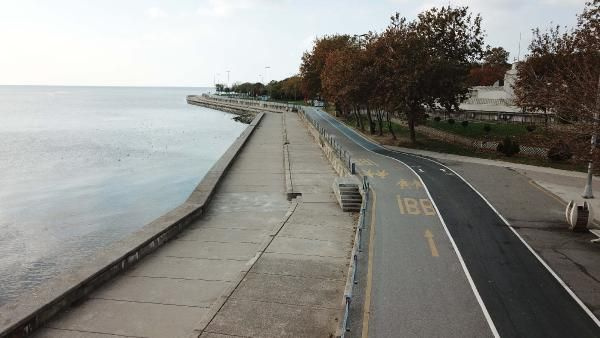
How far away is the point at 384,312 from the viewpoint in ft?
38.7

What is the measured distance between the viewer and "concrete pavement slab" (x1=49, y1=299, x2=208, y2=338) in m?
11.6

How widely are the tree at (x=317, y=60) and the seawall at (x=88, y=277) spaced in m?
56.1

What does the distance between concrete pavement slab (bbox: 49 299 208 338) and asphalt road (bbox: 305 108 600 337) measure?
4534 millimetres

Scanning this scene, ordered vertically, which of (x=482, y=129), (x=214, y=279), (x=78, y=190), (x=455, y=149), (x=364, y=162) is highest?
(x=482, y=129)

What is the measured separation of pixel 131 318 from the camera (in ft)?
40.0

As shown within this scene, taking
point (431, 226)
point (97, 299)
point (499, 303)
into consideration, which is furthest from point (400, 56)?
point (97, 299)

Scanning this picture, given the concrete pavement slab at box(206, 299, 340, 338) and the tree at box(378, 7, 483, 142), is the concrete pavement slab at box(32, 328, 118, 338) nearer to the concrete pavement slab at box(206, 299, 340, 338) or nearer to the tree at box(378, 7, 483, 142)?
the concrete pavement slab at box(206, 299, 340, 338)

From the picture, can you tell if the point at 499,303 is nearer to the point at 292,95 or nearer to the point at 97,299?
the point at 97,299

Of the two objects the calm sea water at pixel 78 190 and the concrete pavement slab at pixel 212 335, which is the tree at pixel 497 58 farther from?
the concrete pavement slab at pixel 212 335

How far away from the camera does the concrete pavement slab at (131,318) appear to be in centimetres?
1155

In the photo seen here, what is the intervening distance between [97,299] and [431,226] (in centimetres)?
1293

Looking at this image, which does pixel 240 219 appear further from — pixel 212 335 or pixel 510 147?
pixel 510 147

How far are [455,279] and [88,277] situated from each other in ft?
36.1

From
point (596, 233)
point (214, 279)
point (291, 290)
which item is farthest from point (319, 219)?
point (596, 233)
